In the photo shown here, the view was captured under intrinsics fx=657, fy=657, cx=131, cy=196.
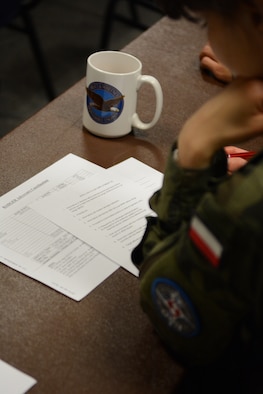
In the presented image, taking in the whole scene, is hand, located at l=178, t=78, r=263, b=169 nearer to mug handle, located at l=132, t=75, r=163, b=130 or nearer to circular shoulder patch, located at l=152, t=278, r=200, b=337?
circular shoulder patch, located at l=152, t=278, r=200, b=337

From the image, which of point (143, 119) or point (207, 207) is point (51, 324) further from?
point (143, 119)

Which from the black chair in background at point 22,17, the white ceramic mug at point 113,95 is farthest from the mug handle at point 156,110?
the black chair in background at point 22,17

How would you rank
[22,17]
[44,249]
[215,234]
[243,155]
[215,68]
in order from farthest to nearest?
[22,17]
[215,68]
[243,155]
[44,249]
[215,234]

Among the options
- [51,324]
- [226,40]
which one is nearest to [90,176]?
[51,324]

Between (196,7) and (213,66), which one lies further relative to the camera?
(213,66)

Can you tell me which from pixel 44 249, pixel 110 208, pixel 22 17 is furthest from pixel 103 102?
pixel 22 17

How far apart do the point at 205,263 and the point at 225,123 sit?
0.18 meters

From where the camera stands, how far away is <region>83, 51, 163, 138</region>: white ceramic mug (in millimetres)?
1058

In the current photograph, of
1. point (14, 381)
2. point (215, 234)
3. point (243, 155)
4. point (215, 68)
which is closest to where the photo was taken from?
point (215, 234)

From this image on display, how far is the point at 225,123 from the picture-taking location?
2.38 feet

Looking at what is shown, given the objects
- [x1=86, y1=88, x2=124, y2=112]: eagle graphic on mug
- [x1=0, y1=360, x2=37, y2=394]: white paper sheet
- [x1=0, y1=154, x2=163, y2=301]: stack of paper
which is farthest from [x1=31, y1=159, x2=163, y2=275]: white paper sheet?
[x1=0, y1=360, x2=37, y2=394]: white paper sheet

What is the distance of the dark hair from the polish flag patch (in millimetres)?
191

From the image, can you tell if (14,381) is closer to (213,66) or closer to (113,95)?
(113,95)

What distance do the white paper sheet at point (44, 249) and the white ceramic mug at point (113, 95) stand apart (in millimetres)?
164
